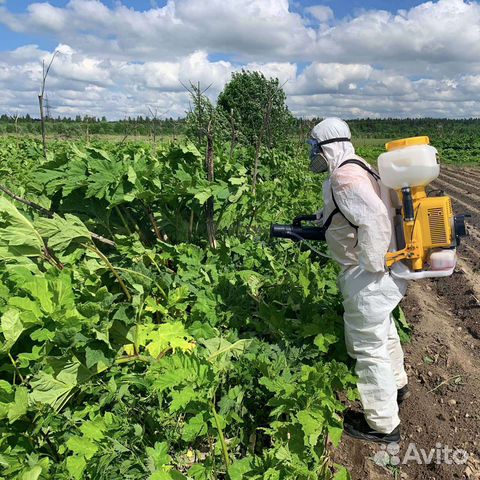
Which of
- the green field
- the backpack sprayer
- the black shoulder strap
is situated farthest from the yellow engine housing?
the green field

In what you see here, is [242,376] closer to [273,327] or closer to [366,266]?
[273,327]

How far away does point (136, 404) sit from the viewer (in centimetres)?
253

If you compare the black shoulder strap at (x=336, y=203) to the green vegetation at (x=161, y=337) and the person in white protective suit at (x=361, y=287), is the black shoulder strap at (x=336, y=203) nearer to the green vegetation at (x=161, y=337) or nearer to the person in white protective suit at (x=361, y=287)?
the person in white protective suit at (x=361, y=287)

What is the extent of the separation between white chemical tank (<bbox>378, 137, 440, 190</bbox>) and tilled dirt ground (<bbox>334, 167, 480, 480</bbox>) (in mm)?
1689

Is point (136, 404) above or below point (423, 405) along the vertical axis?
above

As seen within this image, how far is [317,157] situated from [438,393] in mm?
2057

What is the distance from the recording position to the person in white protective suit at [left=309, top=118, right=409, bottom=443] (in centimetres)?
275

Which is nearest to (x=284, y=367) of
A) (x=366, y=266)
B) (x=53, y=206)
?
(x=366, y=266)

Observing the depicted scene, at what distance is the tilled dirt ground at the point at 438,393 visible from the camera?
273 centimetres

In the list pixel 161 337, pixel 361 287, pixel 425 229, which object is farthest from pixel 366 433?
pixel 161 337

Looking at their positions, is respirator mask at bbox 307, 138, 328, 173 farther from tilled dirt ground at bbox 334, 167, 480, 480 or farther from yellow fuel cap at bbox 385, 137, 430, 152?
tilled dirt ground at bbox 334, 167, 480, 480

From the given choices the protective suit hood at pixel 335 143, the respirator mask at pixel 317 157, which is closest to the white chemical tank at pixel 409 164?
the protective suit hood at pixel 335 143

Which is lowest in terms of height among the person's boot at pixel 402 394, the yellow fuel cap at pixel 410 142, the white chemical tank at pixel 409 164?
the person's boot at pixel 402 394

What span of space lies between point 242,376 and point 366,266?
102 centimetres
